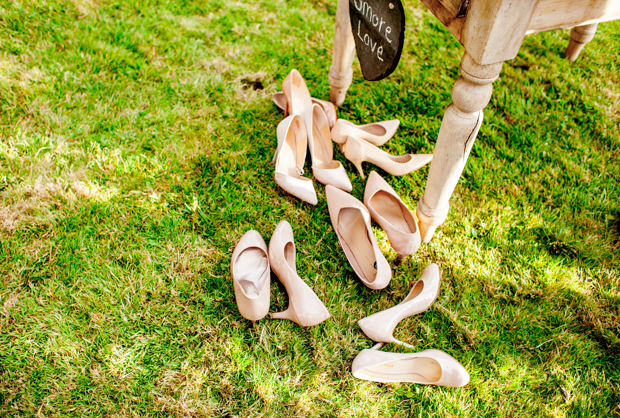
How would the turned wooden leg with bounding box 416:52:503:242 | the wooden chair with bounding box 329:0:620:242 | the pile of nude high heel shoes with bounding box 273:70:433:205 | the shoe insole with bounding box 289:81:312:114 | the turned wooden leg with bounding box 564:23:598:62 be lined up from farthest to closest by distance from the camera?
the turned wooden leg with bounding box 564:23:598:62 < the shoe insole with bounding box 289:81:312:114 < the pile of nude high heel shoes with bounding box 273:70:433:205 < the turned wooden leg with bounding box 416:52:503:242 < the wooden chair with bounding box 329:0:620:242

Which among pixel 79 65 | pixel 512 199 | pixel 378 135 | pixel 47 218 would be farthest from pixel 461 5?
pixel 79 65

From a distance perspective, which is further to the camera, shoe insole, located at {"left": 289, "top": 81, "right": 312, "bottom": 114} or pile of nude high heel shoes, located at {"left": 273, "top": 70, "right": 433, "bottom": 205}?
shoe insole, located at {"left": 289, "top": 81, "right": 312, "bottom": 114}

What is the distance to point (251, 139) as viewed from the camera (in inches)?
94.7

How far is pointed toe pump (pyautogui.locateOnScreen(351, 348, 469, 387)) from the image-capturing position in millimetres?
1606

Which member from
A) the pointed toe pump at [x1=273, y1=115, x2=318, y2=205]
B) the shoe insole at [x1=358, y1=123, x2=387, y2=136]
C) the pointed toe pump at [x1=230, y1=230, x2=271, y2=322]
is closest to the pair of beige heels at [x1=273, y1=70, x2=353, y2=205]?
the pointed toe pump at [x1=273, y1=115, x2=318, y2=205]

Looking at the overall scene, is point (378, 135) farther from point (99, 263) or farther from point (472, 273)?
point (99, 263)

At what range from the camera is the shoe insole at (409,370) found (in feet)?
5.41

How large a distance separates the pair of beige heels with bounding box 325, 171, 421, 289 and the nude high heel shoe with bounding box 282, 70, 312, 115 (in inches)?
24.6

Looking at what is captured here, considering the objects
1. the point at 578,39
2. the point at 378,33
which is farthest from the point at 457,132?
the point at 578,39

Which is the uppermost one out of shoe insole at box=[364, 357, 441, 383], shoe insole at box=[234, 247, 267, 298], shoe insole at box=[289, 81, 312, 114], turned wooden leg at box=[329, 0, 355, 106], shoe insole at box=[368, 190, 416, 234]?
turned wooden leg at box=[329, 0, 355, 106]

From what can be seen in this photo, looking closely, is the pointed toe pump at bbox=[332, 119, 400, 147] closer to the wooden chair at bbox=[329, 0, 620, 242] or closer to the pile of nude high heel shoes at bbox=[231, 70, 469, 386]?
the pile of nude high heel shoes at bbox=[231, 70, 469, 386]

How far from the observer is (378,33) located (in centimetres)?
149

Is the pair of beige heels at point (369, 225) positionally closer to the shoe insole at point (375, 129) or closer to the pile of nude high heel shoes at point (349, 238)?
the pile of nude high heel shoes at point (349, 238)

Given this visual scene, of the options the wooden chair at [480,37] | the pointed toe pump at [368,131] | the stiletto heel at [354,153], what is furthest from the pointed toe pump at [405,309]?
the pointed toe pump at [368,131]
